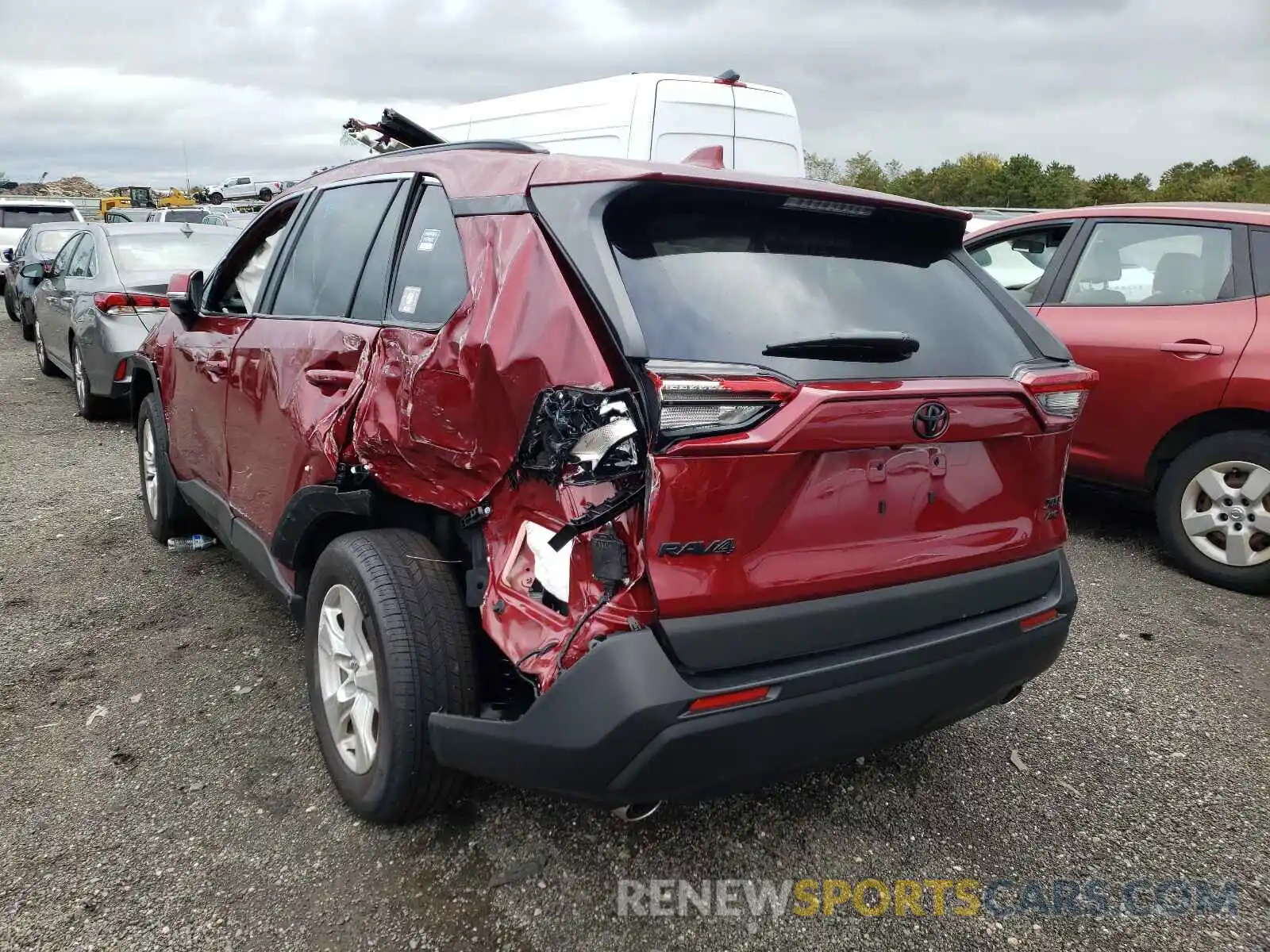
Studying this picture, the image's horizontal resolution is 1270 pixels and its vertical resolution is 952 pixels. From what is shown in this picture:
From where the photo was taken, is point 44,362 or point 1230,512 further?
point 44,362

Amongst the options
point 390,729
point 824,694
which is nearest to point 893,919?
point 824,694

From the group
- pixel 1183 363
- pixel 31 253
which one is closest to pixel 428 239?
pixel 1183 363

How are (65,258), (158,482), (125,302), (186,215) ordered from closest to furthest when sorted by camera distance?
(158,482), (125,302), (65,258), (186,215)

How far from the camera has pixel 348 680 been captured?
2.65 metres

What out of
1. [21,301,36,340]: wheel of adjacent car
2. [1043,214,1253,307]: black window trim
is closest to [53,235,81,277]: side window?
[21,301,36,340]: wheel of adjacent car

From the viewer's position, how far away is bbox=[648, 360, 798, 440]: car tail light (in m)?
1.89

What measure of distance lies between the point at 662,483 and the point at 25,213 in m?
22.2

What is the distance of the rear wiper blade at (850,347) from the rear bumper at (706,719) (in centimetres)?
61

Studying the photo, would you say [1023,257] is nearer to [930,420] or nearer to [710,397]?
[930,420]

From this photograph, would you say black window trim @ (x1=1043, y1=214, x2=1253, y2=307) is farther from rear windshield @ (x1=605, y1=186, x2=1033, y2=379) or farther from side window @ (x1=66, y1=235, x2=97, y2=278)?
side window @ (x1=66, y1=235, x2=97, y2=278)

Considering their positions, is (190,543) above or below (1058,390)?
below

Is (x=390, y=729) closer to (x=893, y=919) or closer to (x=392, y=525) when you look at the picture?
(x=392, y=525)

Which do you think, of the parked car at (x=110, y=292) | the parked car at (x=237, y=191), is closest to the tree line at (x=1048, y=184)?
the parked car at (x=237, y=191)

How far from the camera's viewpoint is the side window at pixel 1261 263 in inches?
170
